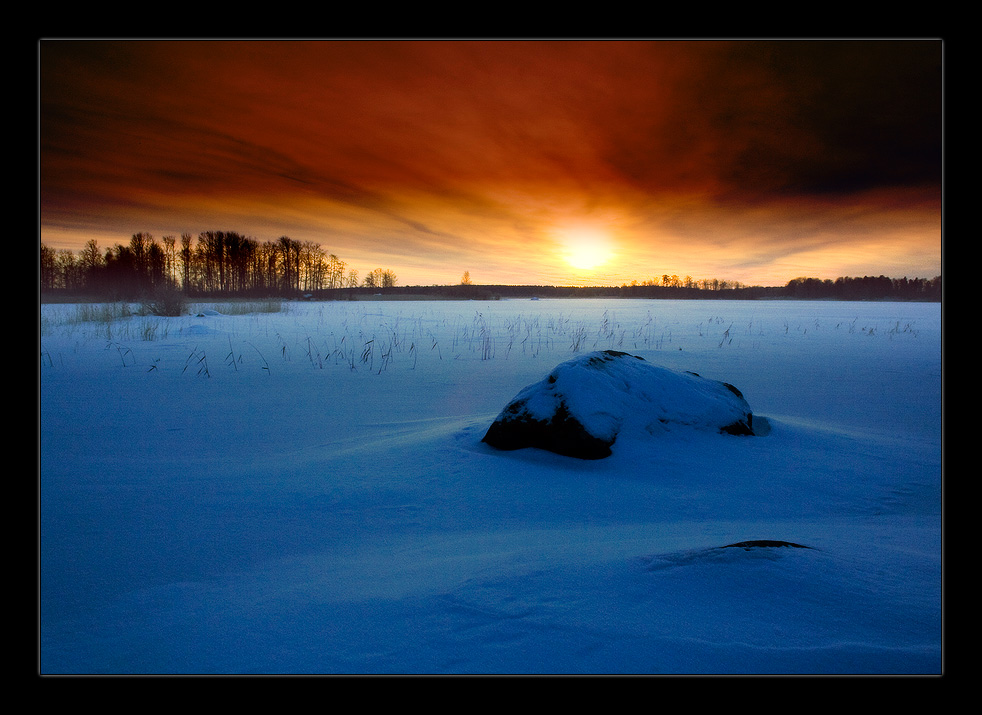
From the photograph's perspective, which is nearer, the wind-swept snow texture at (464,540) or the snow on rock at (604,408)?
the wind-swept snow texture at (464,540)

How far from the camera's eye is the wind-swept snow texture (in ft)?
4.58

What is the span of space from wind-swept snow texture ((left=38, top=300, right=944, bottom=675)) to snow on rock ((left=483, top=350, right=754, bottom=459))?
0.13m

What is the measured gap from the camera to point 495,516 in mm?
2748

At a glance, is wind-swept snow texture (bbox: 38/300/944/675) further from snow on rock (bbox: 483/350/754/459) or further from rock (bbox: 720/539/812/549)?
snow on rock (bbox: 483/350/754/459)

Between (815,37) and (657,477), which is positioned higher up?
(815,37)

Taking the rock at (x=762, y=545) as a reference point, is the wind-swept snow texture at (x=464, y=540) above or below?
below

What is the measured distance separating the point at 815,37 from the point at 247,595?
355cm

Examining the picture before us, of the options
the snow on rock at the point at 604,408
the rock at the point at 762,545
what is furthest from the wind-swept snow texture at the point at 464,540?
the snow on rock at the point at 604,408

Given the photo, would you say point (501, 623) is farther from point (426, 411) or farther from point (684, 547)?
point (426, 411)

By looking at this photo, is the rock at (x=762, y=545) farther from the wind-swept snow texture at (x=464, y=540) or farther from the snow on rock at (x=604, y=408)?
the snow on rock at (x=604, y=408)

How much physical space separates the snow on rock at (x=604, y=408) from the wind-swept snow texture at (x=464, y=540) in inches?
4.9

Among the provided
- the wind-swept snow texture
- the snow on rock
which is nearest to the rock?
the wind-swept snow texture

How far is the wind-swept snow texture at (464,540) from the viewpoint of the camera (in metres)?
1.40

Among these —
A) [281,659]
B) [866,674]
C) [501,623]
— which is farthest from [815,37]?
[281,659]
